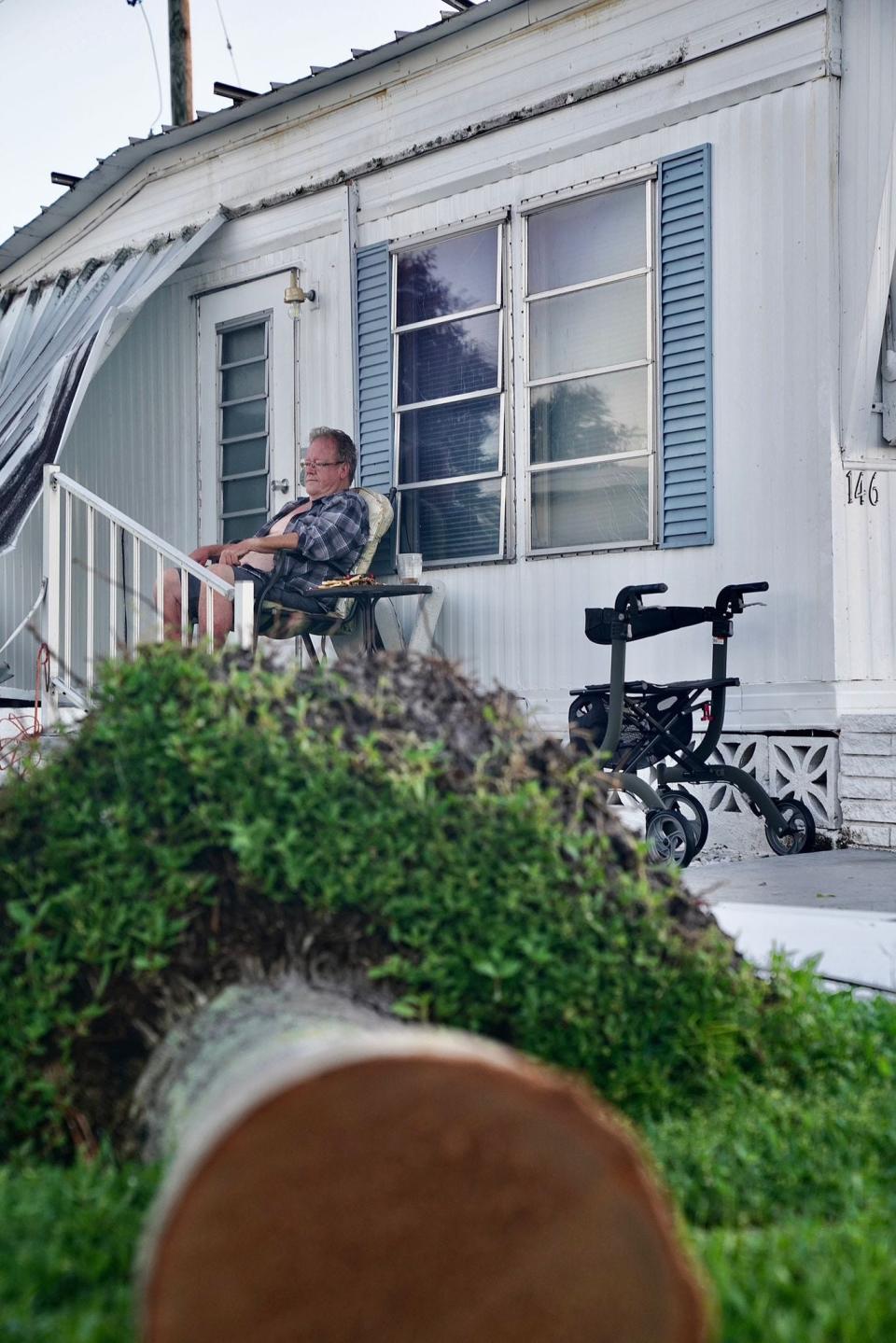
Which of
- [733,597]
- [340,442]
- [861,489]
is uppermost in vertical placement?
[340,442]

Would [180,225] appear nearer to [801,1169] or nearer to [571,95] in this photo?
[571,95]

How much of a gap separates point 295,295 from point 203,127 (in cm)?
120

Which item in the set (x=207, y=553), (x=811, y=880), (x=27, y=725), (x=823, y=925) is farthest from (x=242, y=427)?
(x=823, y=925)

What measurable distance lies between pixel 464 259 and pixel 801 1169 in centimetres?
569

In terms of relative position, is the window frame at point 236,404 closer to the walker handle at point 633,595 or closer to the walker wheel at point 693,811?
the walker handle at point 633,595

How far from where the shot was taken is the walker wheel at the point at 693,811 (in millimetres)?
5512

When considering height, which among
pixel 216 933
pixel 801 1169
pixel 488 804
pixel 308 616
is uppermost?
pixel 308 616

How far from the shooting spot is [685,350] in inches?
246

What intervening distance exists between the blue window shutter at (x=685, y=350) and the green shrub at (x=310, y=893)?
3.74 m

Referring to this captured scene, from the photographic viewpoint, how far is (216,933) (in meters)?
2.49

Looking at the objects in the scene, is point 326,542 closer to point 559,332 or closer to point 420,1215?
point 559,332

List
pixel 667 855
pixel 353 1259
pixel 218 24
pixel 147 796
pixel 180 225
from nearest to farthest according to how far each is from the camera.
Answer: pixel 353 1259, pixel 147 796, pixel 667 855, pixel 180 225, pixel 218 24

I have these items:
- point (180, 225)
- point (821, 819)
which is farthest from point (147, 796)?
point (180, 225)

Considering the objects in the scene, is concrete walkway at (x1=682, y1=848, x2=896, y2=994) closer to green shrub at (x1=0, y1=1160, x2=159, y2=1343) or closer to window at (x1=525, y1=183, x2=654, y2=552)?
green shrub at (x1=0, y1=1160, x2=159, y2=1343)
